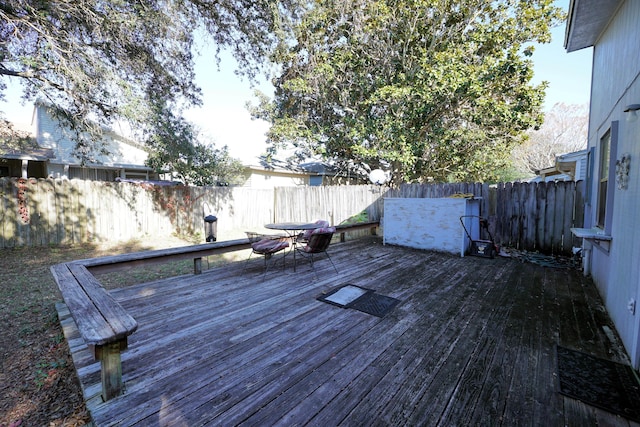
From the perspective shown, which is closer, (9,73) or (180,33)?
(9,73)

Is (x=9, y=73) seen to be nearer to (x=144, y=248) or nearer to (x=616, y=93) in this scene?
(x=144, y=248)

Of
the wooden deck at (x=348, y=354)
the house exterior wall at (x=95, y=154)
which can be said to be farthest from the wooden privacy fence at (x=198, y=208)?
the house exterior wall at (x=95, y=154)

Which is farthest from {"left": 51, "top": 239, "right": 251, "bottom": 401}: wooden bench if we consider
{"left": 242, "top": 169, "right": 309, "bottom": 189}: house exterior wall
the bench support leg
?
{"left": 242, "top": 169, "right": 309, "bottom": 189}: house exterior wall

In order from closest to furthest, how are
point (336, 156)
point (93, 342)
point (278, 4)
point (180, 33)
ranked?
1. point (93, 342)
2. point (180, 33)
3. point (278, 4)
4. point (336, 156)

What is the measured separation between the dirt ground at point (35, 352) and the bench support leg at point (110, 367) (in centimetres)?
28

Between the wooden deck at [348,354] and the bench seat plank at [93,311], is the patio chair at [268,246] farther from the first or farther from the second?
the bench seat plank at [93,311]

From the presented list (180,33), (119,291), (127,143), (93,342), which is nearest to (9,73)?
(180,33)

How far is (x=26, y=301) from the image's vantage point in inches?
157

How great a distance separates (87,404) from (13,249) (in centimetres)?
714

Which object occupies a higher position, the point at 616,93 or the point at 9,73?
the point at 9,73

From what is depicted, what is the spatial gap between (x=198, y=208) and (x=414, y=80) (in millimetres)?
8618

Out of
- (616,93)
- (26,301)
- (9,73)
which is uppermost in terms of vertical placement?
(9,73)

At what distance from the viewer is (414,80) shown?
32.1 ft

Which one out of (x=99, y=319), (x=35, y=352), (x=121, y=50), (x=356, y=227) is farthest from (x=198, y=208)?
(x=99, y=319)
